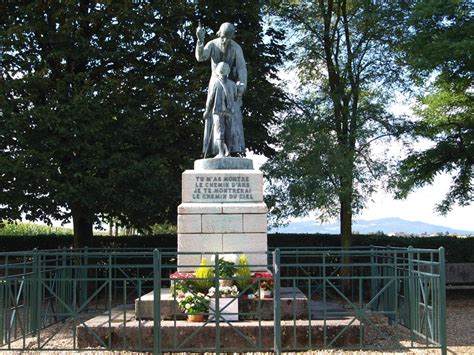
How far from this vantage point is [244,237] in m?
10.8

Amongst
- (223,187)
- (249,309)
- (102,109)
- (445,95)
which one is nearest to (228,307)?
(249,309)

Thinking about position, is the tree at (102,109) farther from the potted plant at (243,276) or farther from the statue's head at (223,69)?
the potted plant at (243,276)

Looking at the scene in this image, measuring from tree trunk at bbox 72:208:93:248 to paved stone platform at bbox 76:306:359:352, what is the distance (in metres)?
7.16

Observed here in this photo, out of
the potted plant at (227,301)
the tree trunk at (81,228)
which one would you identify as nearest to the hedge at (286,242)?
the tree trunk at (81,228)

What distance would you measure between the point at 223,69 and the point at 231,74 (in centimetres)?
37

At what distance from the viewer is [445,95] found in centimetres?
1859

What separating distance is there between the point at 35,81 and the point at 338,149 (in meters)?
7.66

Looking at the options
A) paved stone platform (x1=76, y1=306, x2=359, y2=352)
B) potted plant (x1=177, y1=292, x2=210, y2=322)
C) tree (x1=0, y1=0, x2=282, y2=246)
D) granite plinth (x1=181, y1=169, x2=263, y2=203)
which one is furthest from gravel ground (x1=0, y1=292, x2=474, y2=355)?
tree (x1=0, y1=0, x2=282, y2=246)

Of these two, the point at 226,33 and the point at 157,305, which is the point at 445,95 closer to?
the point at 226,33

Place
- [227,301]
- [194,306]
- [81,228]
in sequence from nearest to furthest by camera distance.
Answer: [194,306] → [227,301] → [81,228]

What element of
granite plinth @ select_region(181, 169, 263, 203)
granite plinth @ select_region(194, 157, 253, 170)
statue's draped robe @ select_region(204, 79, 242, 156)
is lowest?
granite plinth @ select_region(181, 169, 263, 203)

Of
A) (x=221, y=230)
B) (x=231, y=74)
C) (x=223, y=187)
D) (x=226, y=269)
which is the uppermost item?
(x=231, y=74)

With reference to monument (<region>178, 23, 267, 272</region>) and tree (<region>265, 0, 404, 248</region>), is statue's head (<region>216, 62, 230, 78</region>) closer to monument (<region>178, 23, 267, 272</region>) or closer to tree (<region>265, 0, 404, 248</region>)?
monument (<region>178, 23, 267, 272</region>)

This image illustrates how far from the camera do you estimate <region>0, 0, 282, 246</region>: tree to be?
15219 millimetres
